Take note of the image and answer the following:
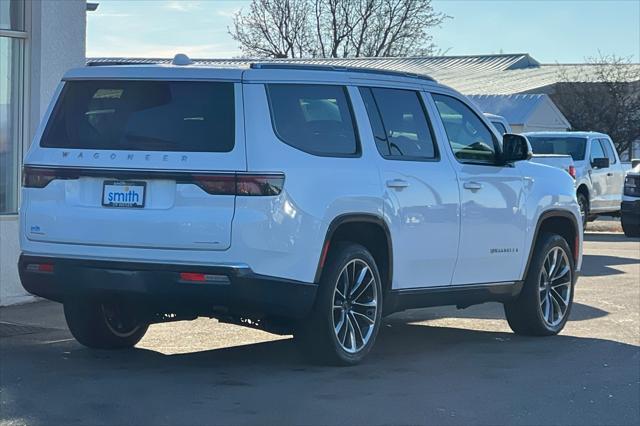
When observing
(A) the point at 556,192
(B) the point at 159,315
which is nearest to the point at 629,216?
(A) the point at 556,192

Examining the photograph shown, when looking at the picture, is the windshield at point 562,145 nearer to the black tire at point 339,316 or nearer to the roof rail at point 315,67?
the roof rail at point 315,67

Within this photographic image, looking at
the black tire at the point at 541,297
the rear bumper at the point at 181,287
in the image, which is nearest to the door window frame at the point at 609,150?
the black tire at the point at 541,297

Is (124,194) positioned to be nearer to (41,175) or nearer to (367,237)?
(41,175)

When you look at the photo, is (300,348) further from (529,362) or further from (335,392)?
(529,362)

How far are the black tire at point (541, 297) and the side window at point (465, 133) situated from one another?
1.02m

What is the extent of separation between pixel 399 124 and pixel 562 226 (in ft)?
8.41

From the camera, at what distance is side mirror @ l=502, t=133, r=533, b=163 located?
31.6 feet

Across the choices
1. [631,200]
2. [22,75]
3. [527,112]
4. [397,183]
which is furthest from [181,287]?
[527,112]

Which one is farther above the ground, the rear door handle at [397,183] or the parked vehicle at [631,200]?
the rear door handle at [397,183]

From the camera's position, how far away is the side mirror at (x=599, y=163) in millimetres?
23312

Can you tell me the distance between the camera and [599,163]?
23359mm

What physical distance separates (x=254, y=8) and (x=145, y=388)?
2235 inches

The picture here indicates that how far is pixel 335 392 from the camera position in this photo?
295 inches

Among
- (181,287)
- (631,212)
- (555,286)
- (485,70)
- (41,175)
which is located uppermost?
(485,70)
